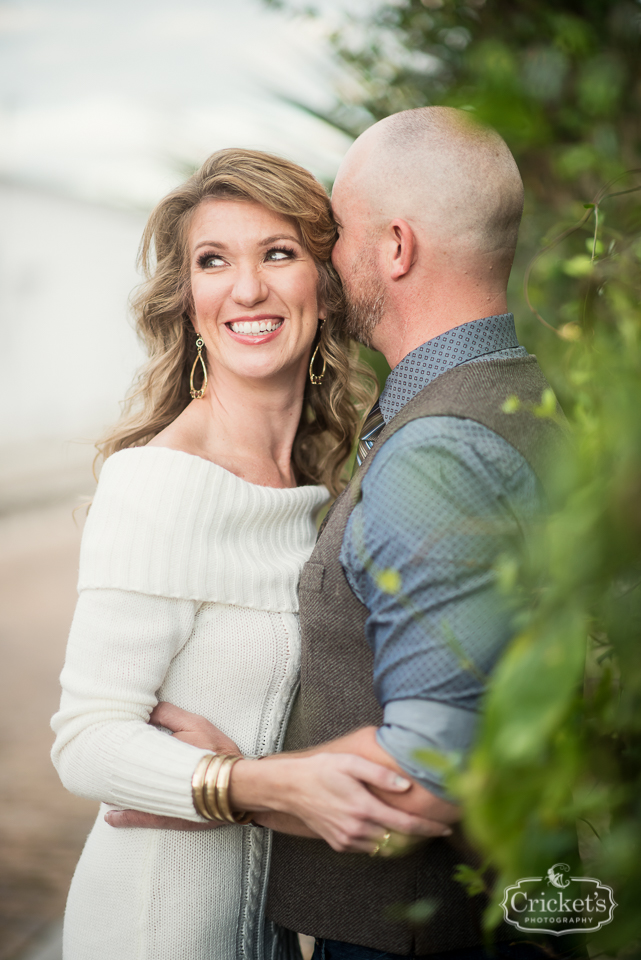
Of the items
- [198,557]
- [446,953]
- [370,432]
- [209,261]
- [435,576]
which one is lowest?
[446,953]

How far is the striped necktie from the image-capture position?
1.84 metres

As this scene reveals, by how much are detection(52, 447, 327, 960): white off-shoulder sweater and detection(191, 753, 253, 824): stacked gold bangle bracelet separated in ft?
0.16

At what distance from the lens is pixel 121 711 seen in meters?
1.63

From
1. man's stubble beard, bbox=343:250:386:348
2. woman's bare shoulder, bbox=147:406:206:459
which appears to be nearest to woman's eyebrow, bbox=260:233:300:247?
man's stubble beard, bbox=343:250:386:348

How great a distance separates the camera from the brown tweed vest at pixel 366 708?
1.51m

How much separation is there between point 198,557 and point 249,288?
71 cm

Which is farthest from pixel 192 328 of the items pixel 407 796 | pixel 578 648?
pixel 578 648

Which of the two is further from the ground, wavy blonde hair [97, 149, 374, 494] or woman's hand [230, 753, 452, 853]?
wavy blonde hair [97, 149, 374, 494]

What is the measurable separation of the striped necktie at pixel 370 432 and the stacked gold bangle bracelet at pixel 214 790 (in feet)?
2.30

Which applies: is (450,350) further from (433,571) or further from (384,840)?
(384,840)

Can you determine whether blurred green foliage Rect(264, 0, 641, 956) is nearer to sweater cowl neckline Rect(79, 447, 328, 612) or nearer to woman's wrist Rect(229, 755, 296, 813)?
Answer: woman's wrist Rect(229, 755, 296, 813)

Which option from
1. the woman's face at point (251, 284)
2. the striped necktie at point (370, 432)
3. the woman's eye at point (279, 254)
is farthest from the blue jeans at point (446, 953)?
the woman's eye at point (279, 254)

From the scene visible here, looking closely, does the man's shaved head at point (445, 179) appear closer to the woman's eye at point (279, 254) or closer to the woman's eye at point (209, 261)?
the woman's eye at point (279, 254)

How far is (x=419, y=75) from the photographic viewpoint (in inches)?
141
